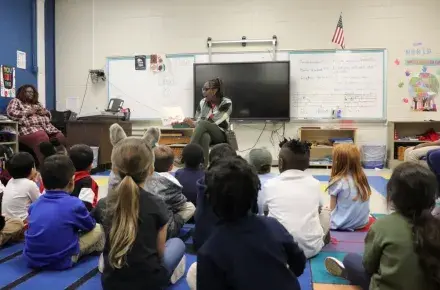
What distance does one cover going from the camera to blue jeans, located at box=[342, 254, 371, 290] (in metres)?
1.52

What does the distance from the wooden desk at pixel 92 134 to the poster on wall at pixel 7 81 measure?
967mm

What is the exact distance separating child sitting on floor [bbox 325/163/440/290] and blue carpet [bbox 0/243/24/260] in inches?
72.2

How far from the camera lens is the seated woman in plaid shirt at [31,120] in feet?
16.3

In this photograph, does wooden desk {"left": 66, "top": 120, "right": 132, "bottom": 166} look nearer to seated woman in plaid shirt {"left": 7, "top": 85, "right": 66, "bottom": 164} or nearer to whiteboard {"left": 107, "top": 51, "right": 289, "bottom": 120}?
Answer: seated woman in plaid shirt {"left": 7, "top": 85, "right": 66, "bottom": 164}

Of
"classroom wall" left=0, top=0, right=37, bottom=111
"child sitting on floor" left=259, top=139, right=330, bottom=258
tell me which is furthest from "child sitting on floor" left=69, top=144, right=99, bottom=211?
"classroom wall" left=0, top=0, right=37, bottom=111

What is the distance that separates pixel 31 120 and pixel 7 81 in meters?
0.88

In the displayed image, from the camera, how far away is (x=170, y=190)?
2283 millimetres

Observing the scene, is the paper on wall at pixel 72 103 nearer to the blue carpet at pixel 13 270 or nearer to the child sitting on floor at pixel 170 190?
the child sitting on floor at pixel 170 190

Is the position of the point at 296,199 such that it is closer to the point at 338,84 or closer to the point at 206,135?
the point at 206,135

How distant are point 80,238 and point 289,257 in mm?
1303

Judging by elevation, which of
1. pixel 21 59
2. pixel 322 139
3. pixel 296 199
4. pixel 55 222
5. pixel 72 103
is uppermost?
pixel 21 59

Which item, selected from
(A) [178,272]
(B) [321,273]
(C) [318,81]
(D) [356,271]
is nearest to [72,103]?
(C) [318,81]

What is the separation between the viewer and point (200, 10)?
20.3 feet

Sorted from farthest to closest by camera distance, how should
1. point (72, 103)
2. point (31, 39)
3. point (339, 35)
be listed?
point (72, 103) < point (31, 39) < point (339, 35)
